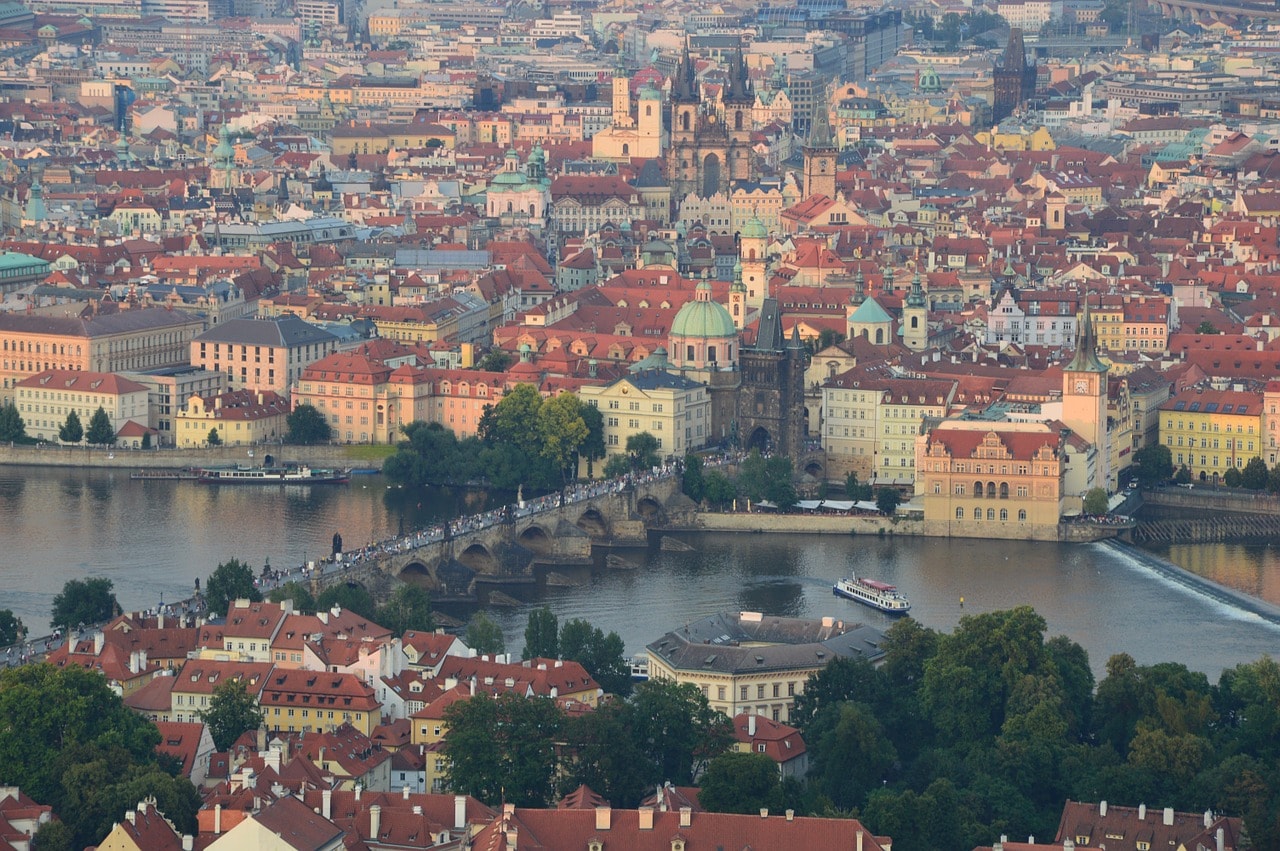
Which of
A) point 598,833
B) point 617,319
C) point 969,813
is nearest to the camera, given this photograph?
point 598,833

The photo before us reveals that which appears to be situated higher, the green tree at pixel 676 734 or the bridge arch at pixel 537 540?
the green tree at pixel 676 734

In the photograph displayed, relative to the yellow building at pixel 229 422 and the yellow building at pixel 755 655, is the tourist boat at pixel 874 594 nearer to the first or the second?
the yellow building at pixel 755 655

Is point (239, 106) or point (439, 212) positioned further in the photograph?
point (239, 106)

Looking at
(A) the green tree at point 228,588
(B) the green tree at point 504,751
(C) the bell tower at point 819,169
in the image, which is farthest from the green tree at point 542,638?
(C) the bell tower at point 819,169

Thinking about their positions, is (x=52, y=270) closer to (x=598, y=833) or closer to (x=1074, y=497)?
(x=1074, y=497)

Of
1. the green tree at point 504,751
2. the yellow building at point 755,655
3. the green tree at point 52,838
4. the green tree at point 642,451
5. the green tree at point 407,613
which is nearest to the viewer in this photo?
the green tree at point 52,838

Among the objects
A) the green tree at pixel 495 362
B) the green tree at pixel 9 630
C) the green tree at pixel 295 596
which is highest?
the green tree at pixel 495 362

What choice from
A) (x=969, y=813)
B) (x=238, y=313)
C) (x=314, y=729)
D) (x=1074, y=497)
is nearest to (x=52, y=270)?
(x=238, y=313)

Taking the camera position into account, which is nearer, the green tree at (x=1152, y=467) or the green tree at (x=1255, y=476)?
the green tree at (x=1255, y=476)

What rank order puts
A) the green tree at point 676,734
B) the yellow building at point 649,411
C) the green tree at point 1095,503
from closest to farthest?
the green tree at point 676,734, the green tree at point 1095,503, the yellow building at point 649,411
